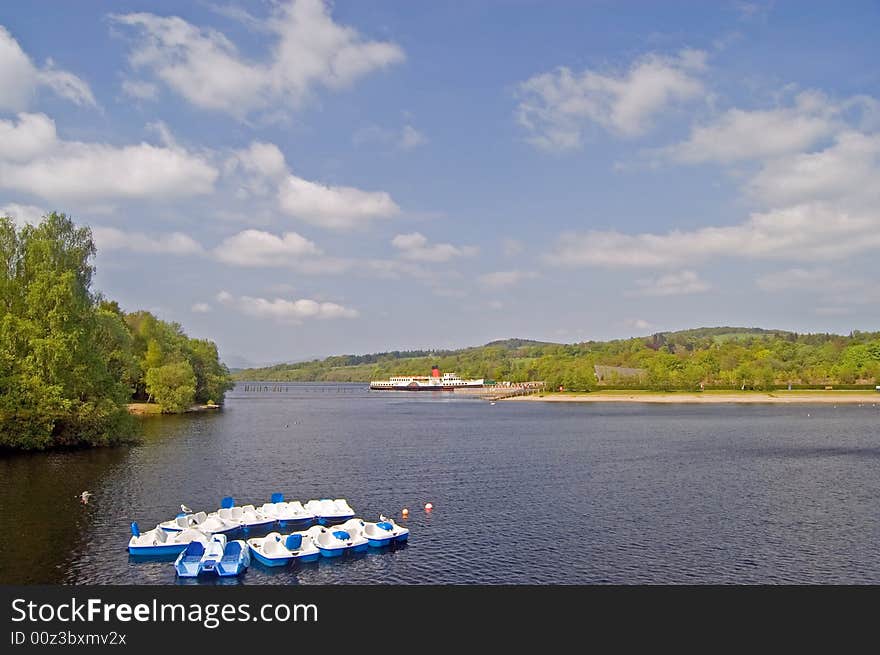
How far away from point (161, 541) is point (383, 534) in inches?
596

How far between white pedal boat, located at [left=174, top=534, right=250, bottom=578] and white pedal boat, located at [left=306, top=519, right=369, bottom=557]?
492cm

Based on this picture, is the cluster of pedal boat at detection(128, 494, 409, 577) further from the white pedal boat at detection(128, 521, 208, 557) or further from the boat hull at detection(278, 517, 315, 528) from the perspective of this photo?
the boat hull at detection(278, 517, 315, 528)

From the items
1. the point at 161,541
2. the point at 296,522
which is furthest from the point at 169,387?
the point at 161,541

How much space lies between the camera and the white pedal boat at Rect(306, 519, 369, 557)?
46.2 m

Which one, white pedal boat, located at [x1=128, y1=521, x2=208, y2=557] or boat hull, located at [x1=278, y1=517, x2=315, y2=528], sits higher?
white pedal boat, located at [x1=128, y1=521, x2=208, y2=557]

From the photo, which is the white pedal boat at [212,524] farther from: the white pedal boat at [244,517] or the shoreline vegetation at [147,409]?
the shoreline vegetation at [147,409]

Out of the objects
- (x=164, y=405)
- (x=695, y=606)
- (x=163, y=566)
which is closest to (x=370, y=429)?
(x=164, y=405)

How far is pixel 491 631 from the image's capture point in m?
29.1

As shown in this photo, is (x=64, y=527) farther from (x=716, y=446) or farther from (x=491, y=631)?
(x=716, y=446)

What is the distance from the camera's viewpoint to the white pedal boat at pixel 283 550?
44.4 metres

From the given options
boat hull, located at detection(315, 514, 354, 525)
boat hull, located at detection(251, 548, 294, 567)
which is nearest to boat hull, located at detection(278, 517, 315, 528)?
boat hull, located at detection(315, 514, 354, 525)

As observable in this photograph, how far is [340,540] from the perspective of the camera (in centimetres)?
4684

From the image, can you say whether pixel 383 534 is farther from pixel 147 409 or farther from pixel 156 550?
pixel 147 409

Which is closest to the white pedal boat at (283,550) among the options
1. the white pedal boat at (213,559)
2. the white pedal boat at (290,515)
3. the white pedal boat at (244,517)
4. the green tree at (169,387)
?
the white pedal boat at (213,559)
